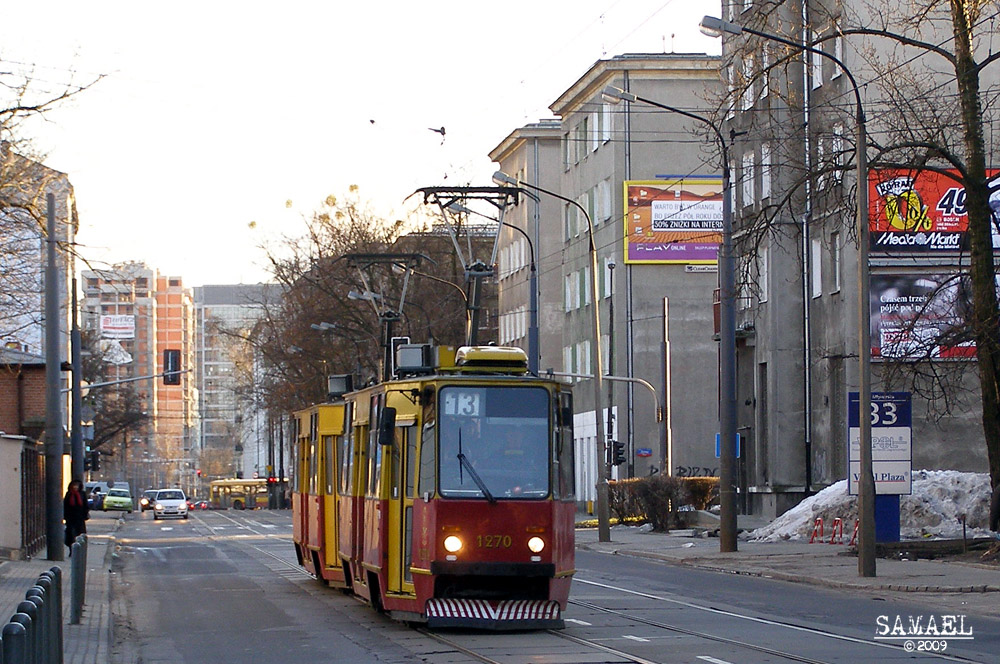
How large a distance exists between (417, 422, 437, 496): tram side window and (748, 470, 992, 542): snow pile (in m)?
17.4

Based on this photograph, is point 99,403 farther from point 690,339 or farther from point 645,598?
point 645,598

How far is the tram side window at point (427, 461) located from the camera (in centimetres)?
1606

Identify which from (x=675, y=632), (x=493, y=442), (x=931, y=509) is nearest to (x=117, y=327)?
(x=931, y=509)


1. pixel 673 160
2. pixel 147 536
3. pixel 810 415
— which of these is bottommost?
pixel 147 536

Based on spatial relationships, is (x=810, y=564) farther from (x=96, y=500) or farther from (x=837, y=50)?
(x=96, y=500)

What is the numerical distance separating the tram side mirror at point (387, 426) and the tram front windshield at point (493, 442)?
71 cm

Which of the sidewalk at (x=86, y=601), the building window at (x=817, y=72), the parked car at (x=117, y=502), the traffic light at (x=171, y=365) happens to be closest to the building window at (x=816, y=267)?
the building window at (x=817, y=72)

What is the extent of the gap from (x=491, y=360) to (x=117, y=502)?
251ft

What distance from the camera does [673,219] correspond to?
193 ft

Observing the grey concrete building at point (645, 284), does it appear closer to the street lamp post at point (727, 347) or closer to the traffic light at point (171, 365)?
the traffic light at point (171, 365)

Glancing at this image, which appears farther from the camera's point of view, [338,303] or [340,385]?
[338,303]

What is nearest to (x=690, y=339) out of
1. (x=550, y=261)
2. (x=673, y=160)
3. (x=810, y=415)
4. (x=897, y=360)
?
(x=673, y=160)

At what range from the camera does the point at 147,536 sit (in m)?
50.7

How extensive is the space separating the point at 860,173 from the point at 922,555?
7.95 m
